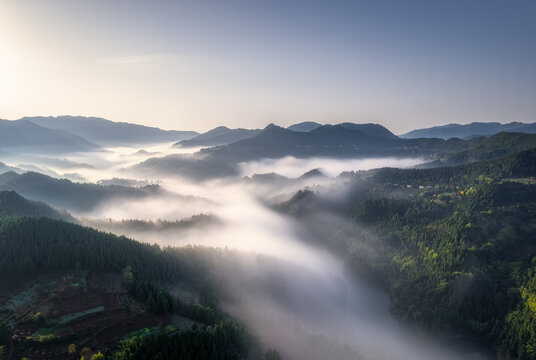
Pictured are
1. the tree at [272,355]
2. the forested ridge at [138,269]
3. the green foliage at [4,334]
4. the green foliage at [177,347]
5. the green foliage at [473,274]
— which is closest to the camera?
the green foliage at [177,347]

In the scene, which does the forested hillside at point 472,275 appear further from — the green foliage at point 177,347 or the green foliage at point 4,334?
the green foliage at point 4,334

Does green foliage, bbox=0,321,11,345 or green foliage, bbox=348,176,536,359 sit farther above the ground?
green foliage, bbox=0,321,11,345

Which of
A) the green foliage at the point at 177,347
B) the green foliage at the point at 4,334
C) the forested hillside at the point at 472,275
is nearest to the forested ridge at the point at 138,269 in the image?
the green foliage at the point at 177,347

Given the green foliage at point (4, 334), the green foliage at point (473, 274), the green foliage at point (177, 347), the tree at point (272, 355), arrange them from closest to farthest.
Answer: the green foliage at point (177, 347) < the green foliage at point (4, 334) < the tree at point (272, 355) < the green foliage at point (473, 274)

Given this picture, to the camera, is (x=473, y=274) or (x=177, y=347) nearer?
(x=177, y=347)

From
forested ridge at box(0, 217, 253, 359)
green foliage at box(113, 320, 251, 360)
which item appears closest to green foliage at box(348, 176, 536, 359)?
forested ridge at box(0, 217, 253, 359)

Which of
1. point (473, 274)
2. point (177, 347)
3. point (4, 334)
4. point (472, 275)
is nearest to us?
point (177, 347)

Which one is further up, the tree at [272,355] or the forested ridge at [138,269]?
the forested ridge at [138,269]

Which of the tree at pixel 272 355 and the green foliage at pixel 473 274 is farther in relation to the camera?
the green foliage at pixel 473 274

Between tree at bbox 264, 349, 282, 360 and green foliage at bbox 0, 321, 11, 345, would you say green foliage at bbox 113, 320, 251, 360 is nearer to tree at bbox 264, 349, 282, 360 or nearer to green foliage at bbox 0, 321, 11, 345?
tree at bbox 264, 349, 282, 360

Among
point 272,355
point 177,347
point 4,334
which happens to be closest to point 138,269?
point 4,334

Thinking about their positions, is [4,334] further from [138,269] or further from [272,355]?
[272,355]

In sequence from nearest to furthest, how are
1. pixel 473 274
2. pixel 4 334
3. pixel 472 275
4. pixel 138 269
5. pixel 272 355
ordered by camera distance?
pixel 4 334 → pixel 272 355 → pixel 138 269 → pixel 472 275 → pixel 473 274
